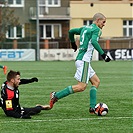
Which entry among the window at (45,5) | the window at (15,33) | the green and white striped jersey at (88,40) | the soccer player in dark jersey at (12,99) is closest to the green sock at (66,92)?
the green and white striped jersey at (88,40)

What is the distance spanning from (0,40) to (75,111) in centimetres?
4085

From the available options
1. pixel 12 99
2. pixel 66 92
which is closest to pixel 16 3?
pixel 66 92

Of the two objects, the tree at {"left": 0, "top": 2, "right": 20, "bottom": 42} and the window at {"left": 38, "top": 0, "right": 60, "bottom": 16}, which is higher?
the window at {"left": 38, "top": 0, "right": 60, "bottom": 16}

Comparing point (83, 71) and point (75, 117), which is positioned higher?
point (83, 71)

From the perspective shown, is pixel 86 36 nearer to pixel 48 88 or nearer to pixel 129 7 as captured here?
pixel 48 88

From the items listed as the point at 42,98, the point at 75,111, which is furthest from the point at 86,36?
the point at 42,98

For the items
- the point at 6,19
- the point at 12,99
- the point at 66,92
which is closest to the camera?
the point at 12,99

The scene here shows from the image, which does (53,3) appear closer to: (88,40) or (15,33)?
(15,33)

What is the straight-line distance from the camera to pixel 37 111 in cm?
1141

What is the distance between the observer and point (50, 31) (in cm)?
6419

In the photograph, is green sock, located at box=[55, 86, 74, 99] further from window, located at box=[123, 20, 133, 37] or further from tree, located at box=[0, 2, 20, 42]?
window, located at box=[123, 20, 133, 37]

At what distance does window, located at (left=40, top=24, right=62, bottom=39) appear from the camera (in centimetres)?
6375

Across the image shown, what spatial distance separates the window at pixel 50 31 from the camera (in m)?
63.8

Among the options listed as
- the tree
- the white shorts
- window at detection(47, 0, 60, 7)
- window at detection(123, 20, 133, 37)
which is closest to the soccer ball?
the white shorts
